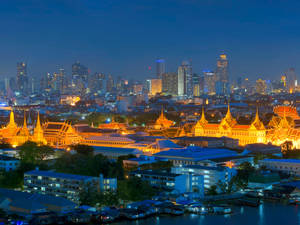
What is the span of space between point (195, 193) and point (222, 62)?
90.4m

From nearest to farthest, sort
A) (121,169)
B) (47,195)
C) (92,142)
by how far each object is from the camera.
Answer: (47,195)
(121,169)
(92,142)

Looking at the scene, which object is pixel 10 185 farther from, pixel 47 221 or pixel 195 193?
pixel 195 193

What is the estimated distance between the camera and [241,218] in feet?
46.9

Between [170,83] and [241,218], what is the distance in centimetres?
7882

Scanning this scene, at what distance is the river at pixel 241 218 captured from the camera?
13.8 m

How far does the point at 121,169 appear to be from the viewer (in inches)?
679

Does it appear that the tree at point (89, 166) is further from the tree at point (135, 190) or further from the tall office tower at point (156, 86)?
the tall office tower at point (156, 86)

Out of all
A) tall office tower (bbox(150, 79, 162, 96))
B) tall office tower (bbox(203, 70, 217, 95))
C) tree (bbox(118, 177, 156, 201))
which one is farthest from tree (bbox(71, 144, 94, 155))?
tall office tower (bbox(203, 70, 217, 95))

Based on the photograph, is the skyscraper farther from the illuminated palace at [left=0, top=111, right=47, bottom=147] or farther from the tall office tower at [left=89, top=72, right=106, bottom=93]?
the illuminated palace at [left=0, top=111, right=47, bottom=147]

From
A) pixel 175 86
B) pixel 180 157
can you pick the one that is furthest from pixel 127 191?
pixel 175 86

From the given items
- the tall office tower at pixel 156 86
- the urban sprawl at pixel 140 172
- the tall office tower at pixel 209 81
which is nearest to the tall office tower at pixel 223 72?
the tall office tower at pixel 209 81

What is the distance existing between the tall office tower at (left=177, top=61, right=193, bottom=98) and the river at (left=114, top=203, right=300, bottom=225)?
74.5 m

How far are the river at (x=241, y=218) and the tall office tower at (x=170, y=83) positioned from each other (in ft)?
251

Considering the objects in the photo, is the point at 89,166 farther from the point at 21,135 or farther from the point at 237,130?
the point at 237,130
